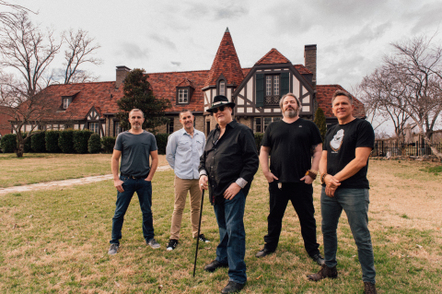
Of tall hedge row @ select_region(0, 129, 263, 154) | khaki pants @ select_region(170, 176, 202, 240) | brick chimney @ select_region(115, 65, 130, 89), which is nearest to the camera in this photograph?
khaki pants @ select_region(170, 176, 202, 240)

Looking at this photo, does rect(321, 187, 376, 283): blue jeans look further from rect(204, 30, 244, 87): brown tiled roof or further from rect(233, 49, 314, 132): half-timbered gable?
rect(204, 30, 244, 87): brown tiled roof

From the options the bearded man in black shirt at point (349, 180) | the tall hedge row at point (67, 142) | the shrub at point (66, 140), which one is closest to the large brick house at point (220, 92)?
the shrub at point (66, 140)

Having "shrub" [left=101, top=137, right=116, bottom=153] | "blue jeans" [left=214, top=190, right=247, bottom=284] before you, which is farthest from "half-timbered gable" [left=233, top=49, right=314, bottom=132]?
"blue jeans" [left=214, top=190, right=247, bottom=284]

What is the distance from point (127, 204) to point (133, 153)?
77cm

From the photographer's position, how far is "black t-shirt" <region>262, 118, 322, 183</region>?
364 centimetres

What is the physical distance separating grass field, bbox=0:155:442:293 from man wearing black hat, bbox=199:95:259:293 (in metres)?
0.31

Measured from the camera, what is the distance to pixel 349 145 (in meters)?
2.90

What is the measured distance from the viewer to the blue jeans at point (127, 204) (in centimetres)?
405

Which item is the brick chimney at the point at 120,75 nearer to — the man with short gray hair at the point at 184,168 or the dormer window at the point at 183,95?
the dormer window at the point at 183,95

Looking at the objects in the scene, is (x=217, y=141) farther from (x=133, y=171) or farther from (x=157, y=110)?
(x=157, y=110)

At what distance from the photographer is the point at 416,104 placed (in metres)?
16.9

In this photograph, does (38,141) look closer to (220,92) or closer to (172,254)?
(220,92)

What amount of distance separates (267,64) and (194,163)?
60.1ft

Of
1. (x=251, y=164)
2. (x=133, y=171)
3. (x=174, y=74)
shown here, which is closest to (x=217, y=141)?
(x=251, y=164)
